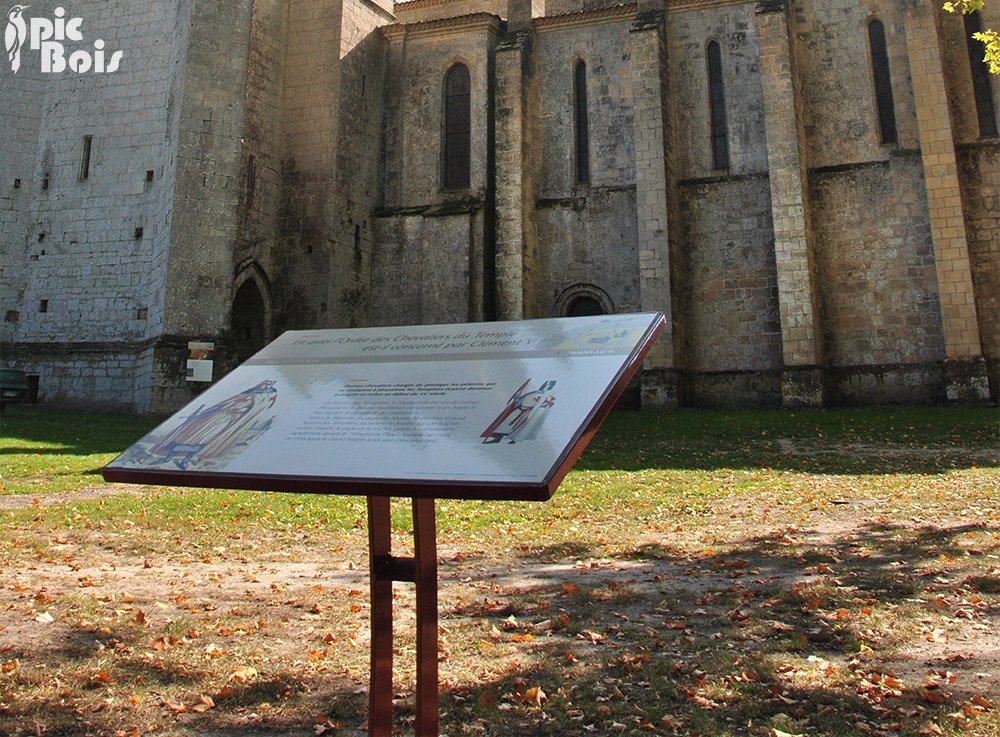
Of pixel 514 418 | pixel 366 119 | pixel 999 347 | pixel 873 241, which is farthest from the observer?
pixel 366 119

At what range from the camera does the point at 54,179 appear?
19.9 m

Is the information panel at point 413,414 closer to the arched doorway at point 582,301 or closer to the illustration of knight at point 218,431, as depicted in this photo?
the illustration of knight at point 218,431

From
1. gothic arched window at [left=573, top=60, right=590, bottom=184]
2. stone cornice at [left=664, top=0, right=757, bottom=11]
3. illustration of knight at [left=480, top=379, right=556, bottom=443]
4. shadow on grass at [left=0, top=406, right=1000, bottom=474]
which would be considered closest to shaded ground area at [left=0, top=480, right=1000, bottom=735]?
illustration of knight at [left=480, top=379, right=556, bottom=443]

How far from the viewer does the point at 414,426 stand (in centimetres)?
251

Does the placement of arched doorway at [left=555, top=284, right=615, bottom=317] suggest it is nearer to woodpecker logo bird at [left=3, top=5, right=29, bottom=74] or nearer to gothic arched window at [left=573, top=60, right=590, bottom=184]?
gothic arched window at [left=573, top=60, right=590, bottom=184]

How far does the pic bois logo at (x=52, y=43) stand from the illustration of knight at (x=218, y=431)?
69.5ft

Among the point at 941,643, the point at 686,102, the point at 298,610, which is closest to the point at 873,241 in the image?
the point at 686,102

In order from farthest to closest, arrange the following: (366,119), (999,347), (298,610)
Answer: (366,119) → (999,347) → (298,610)

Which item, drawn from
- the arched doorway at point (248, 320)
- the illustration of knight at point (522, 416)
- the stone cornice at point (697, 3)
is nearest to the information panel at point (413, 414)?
the illustration of knight at point (522, 416)

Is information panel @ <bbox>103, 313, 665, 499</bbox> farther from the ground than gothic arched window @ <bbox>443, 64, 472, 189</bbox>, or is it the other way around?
gothic arched window @ <bbox>443, 64, 472, 189</bbox>

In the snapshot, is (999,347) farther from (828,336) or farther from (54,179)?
(54,179)

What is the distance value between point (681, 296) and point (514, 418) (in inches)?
669

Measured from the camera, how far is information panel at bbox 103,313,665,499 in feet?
7.46

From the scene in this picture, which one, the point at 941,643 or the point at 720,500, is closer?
the point at 941,643
